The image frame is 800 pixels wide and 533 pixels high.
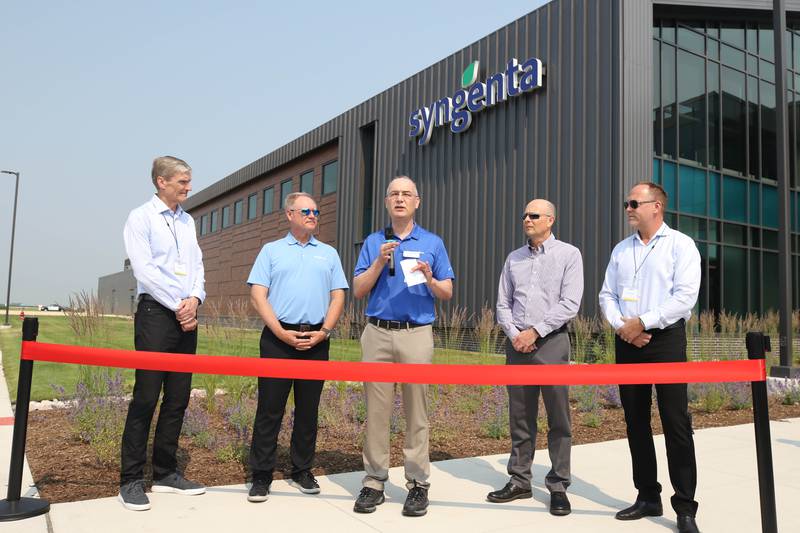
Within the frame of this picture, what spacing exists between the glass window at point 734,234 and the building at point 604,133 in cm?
4

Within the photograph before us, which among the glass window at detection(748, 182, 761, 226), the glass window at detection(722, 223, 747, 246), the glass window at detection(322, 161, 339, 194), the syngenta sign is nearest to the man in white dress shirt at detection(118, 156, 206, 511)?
the syngenta sign

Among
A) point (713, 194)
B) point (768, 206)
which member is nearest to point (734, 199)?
point (713, 194)

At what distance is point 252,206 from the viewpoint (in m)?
38.1

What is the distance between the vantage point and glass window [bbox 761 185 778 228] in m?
19.3

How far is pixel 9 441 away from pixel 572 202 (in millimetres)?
13409

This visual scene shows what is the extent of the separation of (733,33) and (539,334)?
752 inches

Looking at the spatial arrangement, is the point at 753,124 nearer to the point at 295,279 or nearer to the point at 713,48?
the point at 713,48

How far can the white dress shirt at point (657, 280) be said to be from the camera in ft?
12.7

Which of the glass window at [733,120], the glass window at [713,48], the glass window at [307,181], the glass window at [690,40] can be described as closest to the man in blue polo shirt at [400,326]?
the glass window at [690,40]

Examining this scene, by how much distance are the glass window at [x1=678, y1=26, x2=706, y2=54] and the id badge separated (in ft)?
53.6

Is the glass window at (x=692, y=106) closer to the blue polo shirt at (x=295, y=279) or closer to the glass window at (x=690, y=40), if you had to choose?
the glass window at (x=690, y=40)

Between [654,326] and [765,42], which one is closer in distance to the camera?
[654,326]

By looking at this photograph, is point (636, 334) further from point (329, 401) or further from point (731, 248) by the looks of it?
point (731, 248)

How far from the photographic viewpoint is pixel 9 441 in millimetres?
5957
